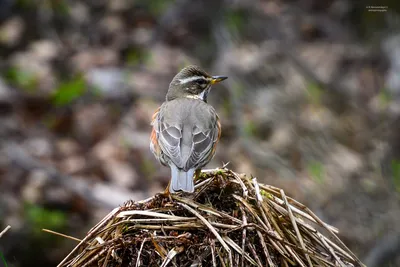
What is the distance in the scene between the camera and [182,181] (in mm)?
4602

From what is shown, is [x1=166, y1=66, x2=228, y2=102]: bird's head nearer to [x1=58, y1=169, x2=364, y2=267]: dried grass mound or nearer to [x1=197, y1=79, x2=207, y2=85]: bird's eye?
[x1=197, y1=79, x2=207, y2=85]: bird's eye

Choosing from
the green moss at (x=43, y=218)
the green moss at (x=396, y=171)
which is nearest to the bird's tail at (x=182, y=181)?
the green moss at (x=43, y=218)

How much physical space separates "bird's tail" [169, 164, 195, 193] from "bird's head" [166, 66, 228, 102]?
1873 mm

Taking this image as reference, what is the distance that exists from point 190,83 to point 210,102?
188 inches

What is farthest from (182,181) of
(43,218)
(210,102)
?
(210,102)

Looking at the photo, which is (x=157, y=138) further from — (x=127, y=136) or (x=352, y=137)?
(x=352, y=137)

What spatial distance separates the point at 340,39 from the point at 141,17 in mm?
4107

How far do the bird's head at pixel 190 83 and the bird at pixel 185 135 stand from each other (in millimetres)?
16

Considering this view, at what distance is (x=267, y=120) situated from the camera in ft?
39.4

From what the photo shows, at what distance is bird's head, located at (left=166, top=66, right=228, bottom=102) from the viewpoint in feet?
22.6

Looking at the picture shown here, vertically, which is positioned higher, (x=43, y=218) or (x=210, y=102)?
(x=210, y=102)

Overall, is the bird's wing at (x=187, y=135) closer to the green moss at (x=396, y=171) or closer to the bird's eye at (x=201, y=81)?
the bird's eye at (x=201, y=81)

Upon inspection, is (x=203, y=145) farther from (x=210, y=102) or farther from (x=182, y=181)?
(x=210, y=102)

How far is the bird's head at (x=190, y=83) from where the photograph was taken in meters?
6.89
